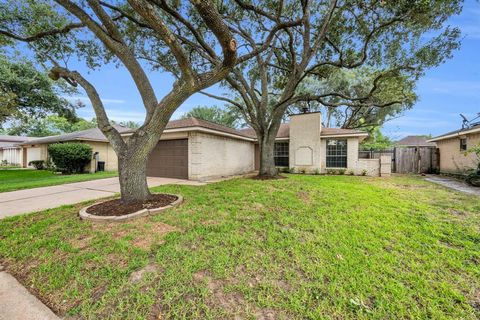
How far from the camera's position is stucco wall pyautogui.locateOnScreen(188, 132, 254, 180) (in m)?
9.58

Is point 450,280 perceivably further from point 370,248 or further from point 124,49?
point 124,49

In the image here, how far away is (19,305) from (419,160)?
63.0ft

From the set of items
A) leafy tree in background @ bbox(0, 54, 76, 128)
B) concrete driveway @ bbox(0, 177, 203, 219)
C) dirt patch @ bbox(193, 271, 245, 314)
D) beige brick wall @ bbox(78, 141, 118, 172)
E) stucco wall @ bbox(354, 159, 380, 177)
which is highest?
leafy tree in background @ bbox(0, 54, 76, 128)

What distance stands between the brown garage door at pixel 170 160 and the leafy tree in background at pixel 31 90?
1082cm

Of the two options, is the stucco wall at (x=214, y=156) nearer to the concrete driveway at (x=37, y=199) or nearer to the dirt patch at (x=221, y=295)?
the concrete driveway at (x=37, y=199)

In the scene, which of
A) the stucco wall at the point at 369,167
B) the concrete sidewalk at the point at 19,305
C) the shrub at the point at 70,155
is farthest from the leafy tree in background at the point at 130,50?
the stucco wall at the point at 369,167

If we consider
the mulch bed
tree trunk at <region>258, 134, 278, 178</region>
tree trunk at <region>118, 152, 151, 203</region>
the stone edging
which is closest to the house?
tree trunk at <region>258, 134, 278, 178</region>

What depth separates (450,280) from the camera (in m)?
2.31

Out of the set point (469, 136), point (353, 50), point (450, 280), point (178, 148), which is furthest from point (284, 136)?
point (450, 280)

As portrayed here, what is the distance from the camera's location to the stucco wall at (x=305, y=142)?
12.6 metres

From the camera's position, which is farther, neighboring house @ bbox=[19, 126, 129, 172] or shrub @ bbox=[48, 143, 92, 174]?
neighboring house @ bbox=[19, 126, 129, 172]

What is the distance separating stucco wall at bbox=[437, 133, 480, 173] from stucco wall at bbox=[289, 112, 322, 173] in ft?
22.9

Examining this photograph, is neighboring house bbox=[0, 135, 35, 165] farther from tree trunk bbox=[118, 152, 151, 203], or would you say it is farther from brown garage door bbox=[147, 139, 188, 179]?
tree trunk bbox=[118, 152, 151, 203]

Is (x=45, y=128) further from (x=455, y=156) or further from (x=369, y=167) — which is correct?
(x=455, y=156)
